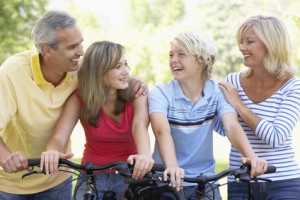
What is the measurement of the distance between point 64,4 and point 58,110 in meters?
52.8

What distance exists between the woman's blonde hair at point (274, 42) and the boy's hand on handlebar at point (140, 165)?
1180 mm

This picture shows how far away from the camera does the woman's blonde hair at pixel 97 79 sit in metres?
3.63

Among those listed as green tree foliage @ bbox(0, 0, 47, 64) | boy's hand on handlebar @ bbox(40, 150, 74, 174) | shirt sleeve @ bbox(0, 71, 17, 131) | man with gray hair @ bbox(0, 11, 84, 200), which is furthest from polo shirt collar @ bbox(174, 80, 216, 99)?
green tree foliage @ bbox(0, 0, 47, 64)

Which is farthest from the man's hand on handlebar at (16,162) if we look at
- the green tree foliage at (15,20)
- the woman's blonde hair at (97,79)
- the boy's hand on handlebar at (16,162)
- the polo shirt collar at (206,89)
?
the green tree foliage at (15,20)

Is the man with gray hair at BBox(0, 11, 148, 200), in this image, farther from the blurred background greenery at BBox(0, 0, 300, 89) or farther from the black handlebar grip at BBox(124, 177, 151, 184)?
the black handlebar grip at BBox(124, 177, 151, 184)

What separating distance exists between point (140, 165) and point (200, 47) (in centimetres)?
97

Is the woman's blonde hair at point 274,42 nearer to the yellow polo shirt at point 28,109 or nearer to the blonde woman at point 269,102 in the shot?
the blonde woman at point 269,102

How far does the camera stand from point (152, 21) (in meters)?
55.7

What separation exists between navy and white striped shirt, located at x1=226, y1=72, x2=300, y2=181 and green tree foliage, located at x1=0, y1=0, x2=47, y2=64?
18.8m

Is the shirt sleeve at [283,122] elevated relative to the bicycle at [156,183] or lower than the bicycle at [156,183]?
elevated

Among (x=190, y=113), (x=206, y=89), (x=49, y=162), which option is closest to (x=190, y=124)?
(x=190, y=113)

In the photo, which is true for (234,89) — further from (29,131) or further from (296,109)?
(29,131)

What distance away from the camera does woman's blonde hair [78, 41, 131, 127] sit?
363 cm

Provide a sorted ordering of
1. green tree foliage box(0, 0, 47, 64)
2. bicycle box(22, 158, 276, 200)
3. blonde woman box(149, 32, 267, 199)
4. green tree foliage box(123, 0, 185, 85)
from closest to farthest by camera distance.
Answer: bicycle box(22, 158, 276, 200)
blonde woman box(149, 32, 267, 199)
green tree foliage box(0, 0, 47, 64)
green tree foliage box(123, 0, 185, 85)
